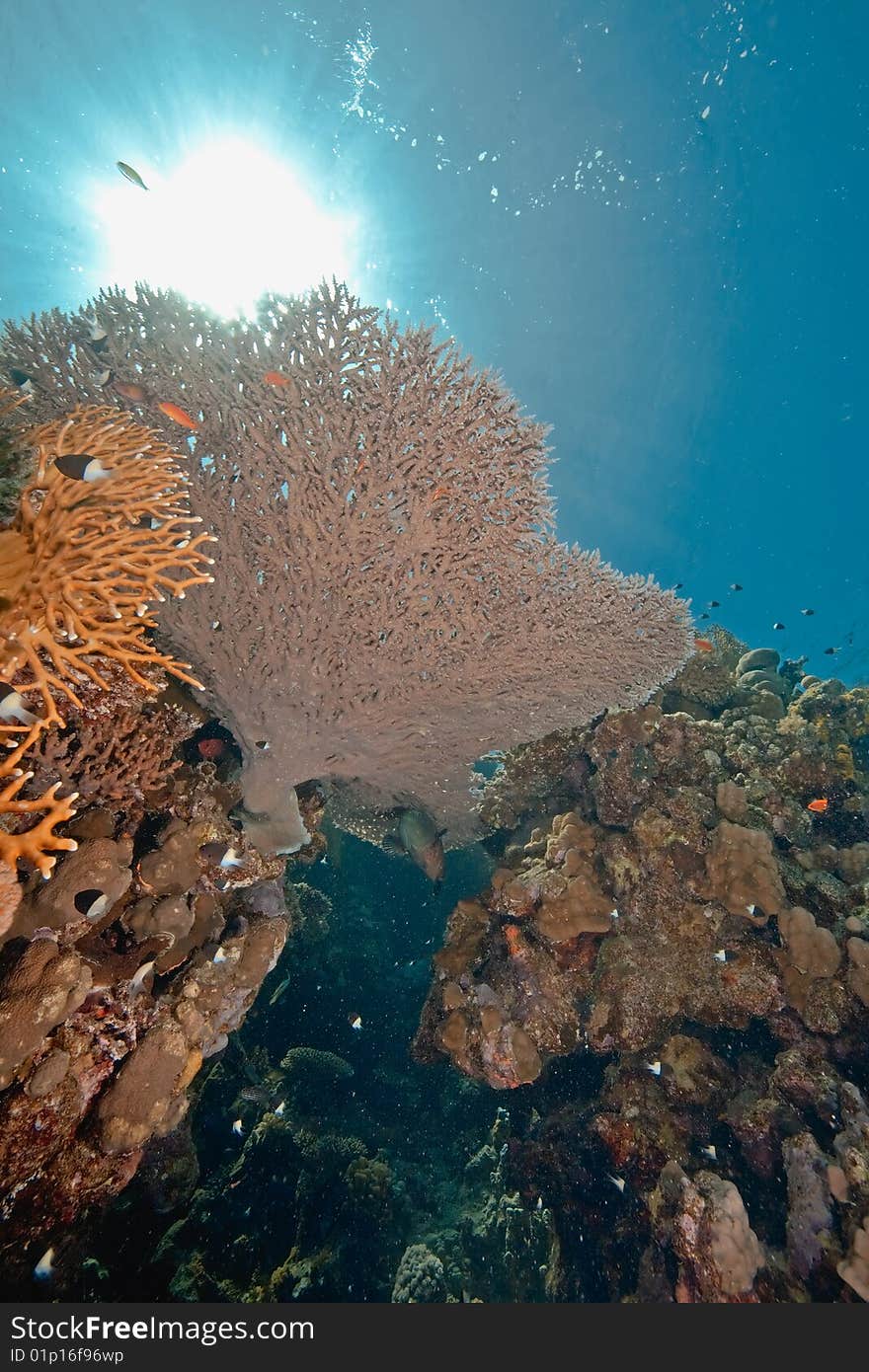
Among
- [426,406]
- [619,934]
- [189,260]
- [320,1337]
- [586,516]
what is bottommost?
[320,1337]

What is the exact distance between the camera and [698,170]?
2323 centimetres

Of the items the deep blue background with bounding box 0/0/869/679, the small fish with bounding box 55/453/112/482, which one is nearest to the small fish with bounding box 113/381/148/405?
the small fish with bounding box 55/453/112/482

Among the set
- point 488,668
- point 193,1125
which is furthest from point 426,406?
point 193,1125

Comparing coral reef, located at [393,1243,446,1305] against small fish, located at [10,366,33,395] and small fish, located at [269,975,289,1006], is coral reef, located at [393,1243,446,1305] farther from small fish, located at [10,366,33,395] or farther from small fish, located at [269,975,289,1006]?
Result: small fish, located at [10,366,33,395]

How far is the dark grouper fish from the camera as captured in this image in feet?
24.6

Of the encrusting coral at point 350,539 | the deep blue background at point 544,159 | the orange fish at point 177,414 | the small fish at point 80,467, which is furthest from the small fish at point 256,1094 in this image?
the deep blue background at point 544,159

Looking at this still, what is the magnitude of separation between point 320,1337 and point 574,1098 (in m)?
4.06

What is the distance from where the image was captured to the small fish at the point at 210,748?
615 cm

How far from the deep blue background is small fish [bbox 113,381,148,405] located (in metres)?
23.1

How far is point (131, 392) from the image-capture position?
17.8ft

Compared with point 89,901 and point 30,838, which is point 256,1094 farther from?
point 30,838

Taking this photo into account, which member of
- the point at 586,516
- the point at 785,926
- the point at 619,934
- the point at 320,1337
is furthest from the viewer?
the point at 586,516

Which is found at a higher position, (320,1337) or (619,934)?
(619,934)

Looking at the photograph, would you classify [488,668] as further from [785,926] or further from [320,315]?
[785,926]
